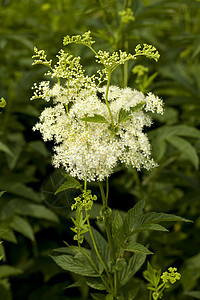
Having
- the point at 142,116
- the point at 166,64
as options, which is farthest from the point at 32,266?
the point at 166,64

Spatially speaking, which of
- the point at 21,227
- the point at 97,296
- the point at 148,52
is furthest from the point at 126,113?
the point at 21,227

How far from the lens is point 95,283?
152 cm

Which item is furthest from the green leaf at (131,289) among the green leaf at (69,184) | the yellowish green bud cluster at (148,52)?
the yellowish green bud cluster at (148,52)

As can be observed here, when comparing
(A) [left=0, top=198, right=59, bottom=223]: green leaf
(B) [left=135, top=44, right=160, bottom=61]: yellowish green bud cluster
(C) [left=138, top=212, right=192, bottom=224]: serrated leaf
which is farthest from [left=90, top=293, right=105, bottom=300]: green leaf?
(B) [left=135, top=44, right=160, bottom=61]: yellowish green bud cluster

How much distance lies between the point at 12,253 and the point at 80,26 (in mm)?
1998

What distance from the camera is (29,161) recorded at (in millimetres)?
3154

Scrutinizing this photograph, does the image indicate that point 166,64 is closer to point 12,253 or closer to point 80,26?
point 80,26

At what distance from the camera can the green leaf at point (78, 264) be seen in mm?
1483

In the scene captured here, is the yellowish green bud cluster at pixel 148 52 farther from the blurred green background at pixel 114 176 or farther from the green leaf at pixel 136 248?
the blurred green background at pixel 114 176

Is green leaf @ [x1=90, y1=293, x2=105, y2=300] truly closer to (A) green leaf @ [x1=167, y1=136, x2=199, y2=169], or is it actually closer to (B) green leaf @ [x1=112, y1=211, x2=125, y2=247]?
(B) green leaf @ [x1=112, y1=211, x2=125, y2=247]

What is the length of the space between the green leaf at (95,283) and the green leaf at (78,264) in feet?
0.13

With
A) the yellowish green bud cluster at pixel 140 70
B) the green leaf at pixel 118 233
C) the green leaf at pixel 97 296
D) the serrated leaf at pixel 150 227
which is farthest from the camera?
the yellowish green bud cluster at pixel 140 70

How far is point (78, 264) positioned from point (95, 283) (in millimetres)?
105

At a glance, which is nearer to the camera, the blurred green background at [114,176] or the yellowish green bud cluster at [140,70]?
the yellowish green bud cluster at [140,70]
